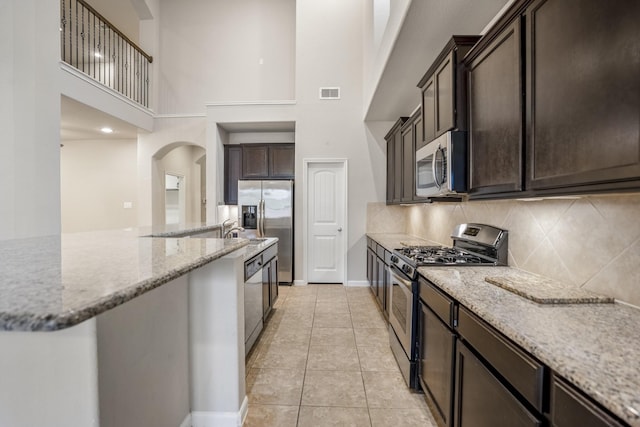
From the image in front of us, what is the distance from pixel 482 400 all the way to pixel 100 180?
24.7ft

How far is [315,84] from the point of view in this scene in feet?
15.3

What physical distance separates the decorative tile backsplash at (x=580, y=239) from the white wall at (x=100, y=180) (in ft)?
22.1

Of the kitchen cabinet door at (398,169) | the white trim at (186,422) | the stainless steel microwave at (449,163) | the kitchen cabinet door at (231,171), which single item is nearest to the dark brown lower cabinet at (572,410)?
the stainless steel microwave at (449,163)

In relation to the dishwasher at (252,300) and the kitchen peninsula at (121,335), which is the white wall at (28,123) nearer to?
the kitchen peninsula at (121,335)

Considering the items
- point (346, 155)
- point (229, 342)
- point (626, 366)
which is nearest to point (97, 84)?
point (346, 155)

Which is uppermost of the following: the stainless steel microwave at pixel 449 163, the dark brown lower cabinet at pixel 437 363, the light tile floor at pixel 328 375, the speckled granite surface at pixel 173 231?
the stainless steel microwave at pixel 449 163

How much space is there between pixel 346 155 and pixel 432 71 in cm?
250

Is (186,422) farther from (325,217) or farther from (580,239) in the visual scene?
(325,217)

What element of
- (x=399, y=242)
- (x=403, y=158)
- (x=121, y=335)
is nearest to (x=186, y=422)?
(x=121, y=335)

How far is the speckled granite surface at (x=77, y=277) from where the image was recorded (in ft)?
1.83

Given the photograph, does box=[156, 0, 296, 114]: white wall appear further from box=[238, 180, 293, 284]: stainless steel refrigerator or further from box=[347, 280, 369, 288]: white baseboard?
box=[347, 280, 369, 288]: white baseboard

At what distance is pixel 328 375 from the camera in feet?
7.18

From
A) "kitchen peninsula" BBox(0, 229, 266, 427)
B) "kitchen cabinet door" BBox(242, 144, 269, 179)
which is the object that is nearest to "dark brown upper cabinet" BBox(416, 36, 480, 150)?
"kitchen peninsula" BBox(0, 229, 266, 427)

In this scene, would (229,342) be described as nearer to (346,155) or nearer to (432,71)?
(432,71)
